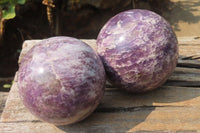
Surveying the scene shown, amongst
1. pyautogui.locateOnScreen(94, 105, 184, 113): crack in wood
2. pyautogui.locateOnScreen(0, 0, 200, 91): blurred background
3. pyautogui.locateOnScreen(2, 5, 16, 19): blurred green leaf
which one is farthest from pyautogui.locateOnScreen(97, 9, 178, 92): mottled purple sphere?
pyautogui.locateOnScreen(0, 0, 200, 91): blurred background

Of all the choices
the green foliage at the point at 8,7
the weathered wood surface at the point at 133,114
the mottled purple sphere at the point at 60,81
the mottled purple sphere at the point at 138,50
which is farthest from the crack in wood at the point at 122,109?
the green foliage at the point at 8,7

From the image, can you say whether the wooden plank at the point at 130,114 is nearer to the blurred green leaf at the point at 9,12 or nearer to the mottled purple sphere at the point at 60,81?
the mottled purple sphere at the point at 60,81

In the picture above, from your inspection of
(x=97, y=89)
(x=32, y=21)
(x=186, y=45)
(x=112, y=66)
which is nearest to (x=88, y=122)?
(x=97, y=89)

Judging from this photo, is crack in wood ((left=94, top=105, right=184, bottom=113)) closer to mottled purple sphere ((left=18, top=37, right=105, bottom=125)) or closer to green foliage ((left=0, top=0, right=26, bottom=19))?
mottled purple sphere ((left=18, top=37, right=105, bottom=125))

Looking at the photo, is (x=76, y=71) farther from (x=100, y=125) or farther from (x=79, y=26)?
(x=79, y=26)

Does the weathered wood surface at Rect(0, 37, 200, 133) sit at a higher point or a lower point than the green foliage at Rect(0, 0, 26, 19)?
lower

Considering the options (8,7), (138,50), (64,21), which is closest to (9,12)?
(8,7)
